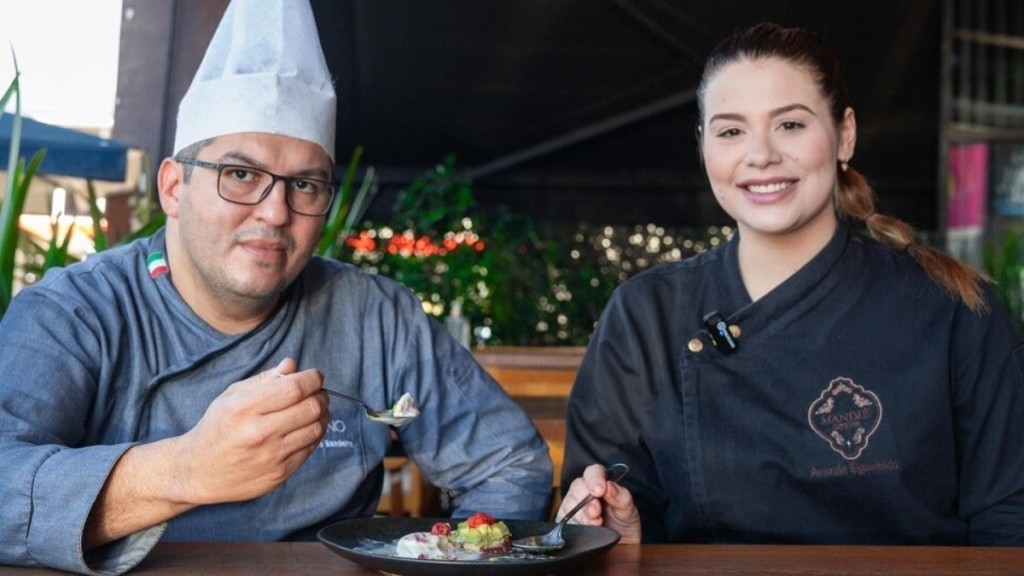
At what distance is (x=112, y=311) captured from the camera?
1.75 m

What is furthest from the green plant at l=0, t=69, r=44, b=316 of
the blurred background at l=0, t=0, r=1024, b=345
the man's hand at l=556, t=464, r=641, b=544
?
the blurred background at l=0, t=0, r=1024, b=345

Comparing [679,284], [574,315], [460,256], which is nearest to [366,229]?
[460,256]

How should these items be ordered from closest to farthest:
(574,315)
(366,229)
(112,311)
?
1. (112,311)
2. (366,229)
3. (574,315)

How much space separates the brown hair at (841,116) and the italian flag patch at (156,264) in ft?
2.98

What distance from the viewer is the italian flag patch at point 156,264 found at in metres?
1.83

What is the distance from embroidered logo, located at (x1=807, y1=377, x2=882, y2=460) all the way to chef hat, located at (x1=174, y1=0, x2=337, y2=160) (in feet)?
2.69

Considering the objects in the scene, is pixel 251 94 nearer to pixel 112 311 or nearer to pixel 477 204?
pixel 112 311

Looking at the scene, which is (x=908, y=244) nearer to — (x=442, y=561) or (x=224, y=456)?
(x=442, y=561)

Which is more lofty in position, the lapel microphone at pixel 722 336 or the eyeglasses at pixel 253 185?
the eyeglasses at pixel 253 185

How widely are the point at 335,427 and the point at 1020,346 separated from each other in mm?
1064

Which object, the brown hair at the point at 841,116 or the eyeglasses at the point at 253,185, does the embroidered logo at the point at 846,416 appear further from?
the eyeglasses at the point at 253,185

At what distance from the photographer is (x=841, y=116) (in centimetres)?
210

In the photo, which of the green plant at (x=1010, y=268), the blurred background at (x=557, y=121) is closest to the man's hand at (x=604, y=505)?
the blurred background at (x=557, y=121)

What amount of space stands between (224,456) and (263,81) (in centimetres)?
67
